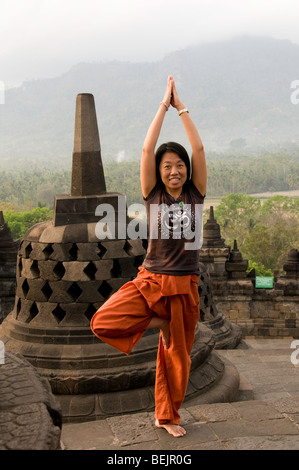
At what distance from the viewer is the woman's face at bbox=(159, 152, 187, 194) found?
11.2ft

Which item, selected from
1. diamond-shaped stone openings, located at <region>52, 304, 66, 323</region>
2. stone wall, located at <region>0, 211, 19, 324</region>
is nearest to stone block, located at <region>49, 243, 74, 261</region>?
diamond-shaped stone openings, located at <region>52, 304, 66, 323</region>

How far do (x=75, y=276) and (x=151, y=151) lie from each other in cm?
226

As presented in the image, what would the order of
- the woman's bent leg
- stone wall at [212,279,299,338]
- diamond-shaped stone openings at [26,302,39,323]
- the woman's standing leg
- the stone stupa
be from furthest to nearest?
stone wall at [212,279,299,338] < diamond-shaped stone openings at [26,302,39,323] < the stone stupa < the woman's standing leg < the woman's bent leg

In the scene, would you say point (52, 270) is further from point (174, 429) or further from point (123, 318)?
point (174, 429)

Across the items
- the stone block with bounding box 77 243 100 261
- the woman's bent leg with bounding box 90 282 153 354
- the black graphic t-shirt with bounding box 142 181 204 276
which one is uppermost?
the black graphic t-shirt with bounding box 142 181 204 276

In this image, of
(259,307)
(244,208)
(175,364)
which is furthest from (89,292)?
(244,208)

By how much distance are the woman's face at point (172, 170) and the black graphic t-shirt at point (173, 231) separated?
0.09m

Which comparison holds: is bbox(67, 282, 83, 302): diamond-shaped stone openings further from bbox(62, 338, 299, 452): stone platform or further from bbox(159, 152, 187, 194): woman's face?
bbox(159, 152, 187, 194): woman's face

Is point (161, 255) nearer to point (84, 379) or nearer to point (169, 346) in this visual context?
point (169, 346)

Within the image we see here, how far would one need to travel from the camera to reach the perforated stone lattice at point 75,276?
5.25 m

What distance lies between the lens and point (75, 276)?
207 inches

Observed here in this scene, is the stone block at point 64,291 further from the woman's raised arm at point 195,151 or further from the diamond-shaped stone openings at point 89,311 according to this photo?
the woman's raised arm at point 195,151

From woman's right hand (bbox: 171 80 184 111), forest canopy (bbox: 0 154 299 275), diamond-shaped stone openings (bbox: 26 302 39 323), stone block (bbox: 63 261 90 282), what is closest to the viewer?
woman's right hand (bbox: 171 80 184 111)
